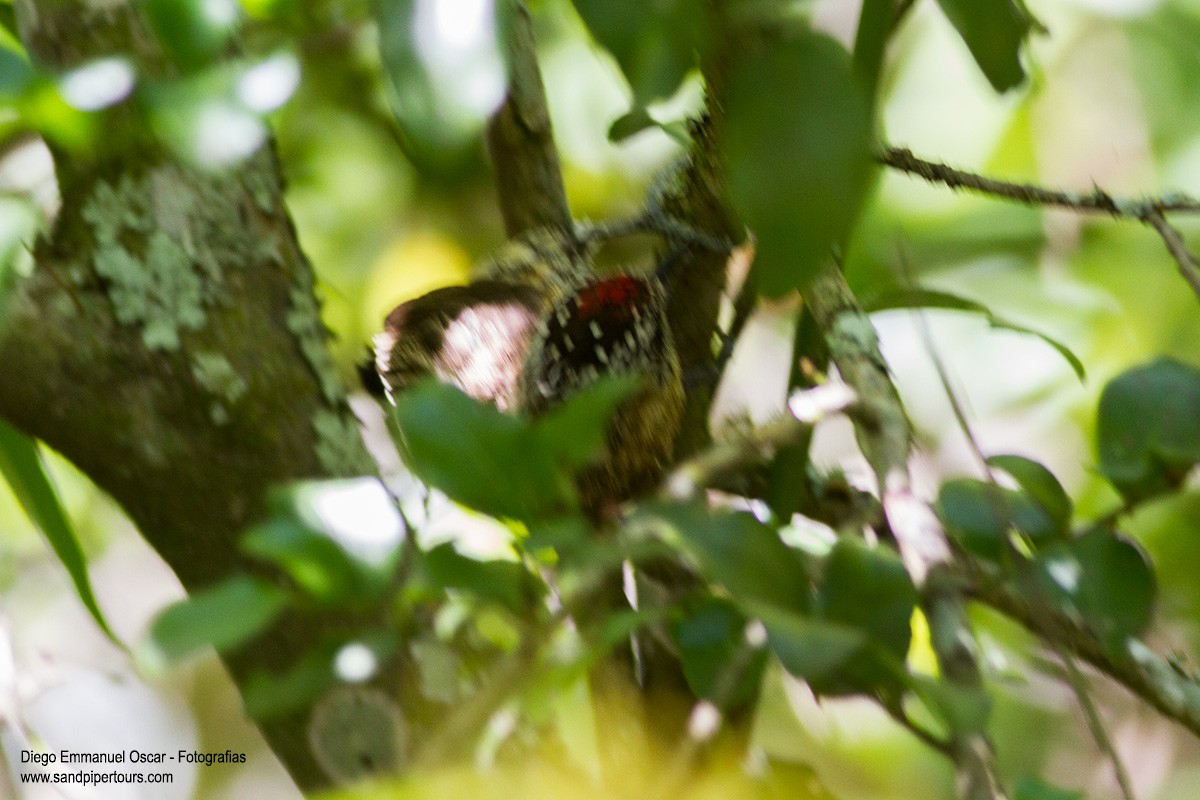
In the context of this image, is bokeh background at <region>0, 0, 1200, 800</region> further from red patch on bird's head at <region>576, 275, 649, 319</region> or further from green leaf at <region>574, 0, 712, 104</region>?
green leaf at <region>574, 0, 712, 104</region>

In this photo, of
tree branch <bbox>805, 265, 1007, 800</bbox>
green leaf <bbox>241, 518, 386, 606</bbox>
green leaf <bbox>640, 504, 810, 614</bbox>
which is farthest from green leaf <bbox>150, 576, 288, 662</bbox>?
tree branch <bbox>805, 265, 1007, 800</bbox>

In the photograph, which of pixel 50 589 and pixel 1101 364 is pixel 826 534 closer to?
pixel 1101 364

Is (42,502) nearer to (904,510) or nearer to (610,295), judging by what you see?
(610,295)

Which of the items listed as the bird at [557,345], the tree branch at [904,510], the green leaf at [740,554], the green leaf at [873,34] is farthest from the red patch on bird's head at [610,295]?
the green leaf at [740,554]

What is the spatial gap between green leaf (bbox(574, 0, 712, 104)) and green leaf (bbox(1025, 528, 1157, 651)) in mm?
352

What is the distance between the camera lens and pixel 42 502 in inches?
38.4

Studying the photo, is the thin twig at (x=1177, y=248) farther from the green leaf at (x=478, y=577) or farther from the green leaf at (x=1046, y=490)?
the green leaf at (x=478, y=577)

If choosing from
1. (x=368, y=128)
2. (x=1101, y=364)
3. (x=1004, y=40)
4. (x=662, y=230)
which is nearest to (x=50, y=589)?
(x=368, y=128)

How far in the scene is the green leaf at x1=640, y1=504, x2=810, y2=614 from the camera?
44cm

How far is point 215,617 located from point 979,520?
0.41m

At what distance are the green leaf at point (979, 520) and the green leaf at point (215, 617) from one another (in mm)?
368

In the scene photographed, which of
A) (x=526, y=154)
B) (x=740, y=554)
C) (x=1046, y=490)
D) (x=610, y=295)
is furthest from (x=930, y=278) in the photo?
(x=740, y=554)

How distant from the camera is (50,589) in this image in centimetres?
197

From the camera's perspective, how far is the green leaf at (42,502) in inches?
38.1
